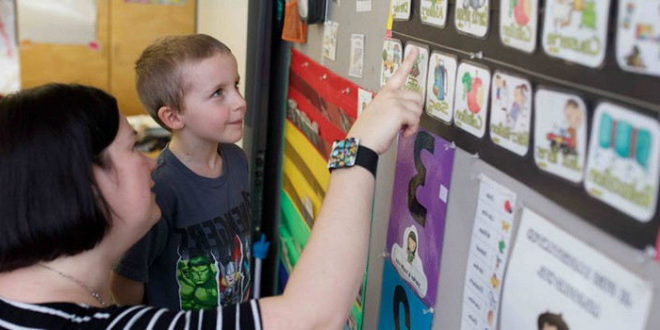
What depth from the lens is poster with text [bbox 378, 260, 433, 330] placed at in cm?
91

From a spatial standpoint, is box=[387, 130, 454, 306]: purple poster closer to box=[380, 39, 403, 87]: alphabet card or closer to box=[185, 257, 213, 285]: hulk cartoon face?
box=[380, 39, 403, 87]: alphabet card

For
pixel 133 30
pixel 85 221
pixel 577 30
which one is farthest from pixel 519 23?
pixel 133 30

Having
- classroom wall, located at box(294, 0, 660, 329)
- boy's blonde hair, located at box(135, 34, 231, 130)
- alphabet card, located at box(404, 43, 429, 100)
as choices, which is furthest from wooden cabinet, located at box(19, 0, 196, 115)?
alphabet card, located at box(404, 43, 429, 100)

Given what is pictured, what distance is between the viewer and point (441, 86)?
82 cm

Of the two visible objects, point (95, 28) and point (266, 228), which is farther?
point (95, 28)

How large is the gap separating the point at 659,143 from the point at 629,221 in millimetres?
74

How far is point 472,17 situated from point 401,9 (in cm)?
23

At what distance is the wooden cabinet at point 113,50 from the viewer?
3.23 m

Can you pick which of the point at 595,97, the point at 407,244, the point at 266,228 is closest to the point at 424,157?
the point at 407,244

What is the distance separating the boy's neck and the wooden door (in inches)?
89.3

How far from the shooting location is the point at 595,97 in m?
0.53

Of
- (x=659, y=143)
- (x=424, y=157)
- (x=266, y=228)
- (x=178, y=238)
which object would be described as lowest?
(x=266, y=228)

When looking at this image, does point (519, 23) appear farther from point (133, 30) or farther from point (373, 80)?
point (133, 30)

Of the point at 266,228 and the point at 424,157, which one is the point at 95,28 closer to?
the point at 266,228
